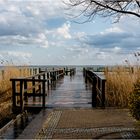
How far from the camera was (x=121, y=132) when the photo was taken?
30.7 ft

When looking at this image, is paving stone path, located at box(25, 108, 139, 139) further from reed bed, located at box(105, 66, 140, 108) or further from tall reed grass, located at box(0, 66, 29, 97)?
tall reed grass, located at box(0, 66, 29, 97)

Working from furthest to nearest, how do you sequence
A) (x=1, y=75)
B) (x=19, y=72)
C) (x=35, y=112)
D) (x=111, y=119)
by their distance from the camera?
(x=19, y=72) → (x=1, y=75) → (x=35, y=112) → (x=111, y=119)

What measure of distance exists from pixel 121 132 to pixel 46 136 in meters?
1.65

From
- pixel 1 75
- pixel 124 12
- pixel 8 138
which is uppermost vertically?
pixel 124 12

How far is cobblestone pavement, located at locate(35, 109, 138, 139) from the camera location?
29.8 ft

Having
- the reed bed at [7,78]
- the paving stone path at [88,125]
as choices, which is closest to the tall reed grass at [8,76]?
the reed bed at [7,78]

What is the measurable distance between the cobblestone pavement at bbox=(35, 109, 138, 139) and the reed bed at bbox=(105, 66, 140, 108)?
1482mm

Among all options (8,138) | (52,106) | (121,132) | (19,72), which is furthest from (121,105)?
(19,72)

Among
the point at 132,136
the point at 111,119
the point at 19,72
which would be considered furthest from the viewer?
the point at 19,72

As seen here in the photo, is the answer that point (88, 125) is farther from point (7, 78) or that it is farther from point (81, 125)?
point (7, 78)

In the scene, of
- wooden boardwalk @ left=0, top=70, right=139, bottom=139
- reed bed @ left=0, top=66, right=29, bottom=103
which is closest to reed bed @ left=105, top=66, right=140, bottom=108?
wooden boardwalk @ left=0, top=70, right=139, bottom=139

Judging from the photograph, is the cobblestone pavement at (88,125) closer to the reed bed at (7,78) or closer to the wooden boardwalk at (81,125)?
the wooden boardwalk at (81,125)

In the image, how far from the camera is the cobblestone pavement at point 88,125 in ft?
29.8

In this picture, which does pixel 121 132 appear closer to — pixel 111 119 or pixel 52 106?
pixel 111 119
